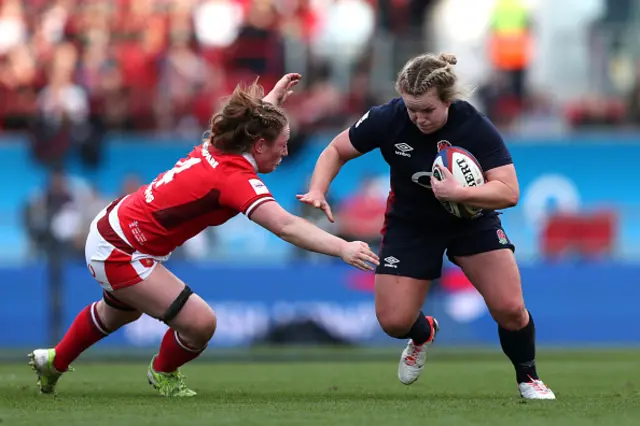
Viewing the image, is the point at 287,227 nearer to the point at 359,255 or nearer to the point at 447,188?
the point at 359,255

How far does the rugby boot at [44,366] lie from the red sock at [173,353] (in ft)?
2.13

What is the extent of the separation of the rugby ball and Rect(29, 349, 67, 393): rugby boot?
101 inches

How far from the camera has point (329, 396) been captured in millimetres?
7551

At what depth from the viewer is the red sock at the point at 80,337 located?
294 inches

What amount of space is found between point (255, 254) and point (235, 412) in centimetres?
935

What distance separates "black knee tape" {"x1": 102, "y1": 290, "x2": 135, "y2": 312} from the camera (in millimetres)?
7378

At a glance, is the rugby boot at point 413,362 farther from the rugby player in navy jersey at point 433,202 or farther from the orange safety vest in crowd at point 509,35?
the orange safety vest in crowd at point 509,35

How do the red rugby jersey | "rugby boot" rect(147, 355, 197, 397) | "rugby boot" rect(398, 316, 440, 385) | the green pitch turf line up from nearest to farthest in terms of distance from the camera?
1. the green pitch turf
2. the red rugby jersey
3. "rugby boot" rect(147, 355, 197, 397)
4. "rugby boot" rect(398, 316, 440, 385)

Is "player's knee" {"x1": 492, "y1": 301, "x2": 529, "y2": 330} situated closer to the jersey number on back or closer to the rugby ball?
the rugby ball

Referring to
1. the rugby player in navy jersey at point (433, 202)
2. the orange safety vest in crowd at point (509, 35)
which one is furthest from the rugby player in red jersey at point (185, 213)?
the orange safety vest in crowd at point (509, 35)

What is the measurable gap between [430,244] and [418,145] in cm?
64

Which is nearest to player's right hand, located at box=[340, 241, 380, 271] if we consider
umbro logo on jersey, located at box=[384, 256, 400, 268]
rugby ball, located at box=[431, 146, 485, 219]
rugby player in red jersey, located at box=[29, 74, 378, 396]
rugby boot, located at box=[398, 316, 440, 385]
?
rugby player in red jersey, located at box=[29, 74, 378, 396]

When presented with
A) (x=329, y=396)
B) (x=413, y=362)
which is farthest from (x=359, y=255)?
(x=413, y=362)

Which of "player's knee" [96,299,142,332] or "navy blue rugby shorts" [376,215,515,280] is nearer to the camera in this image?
"navy blue rugby shorts" [376,215,515,280]
